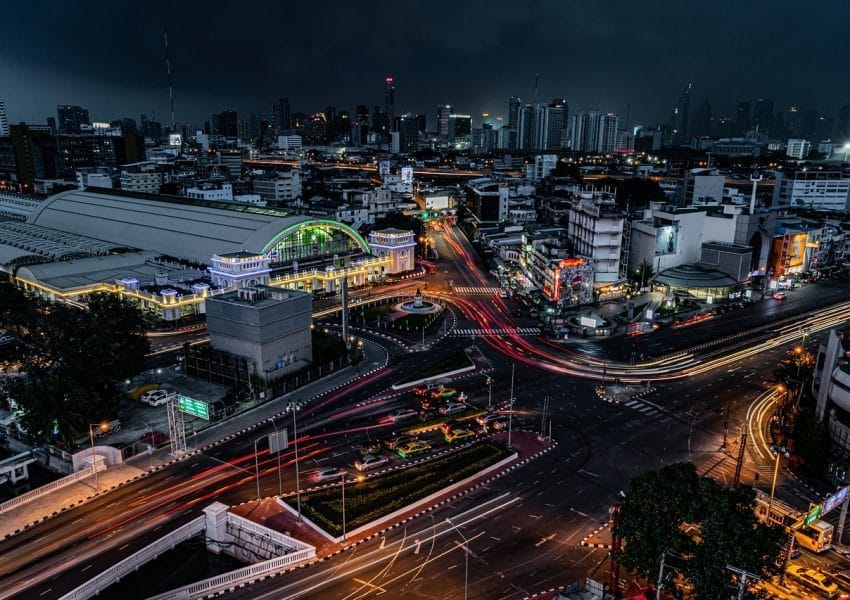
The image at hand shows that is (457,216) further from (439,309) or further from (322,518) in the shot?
(322,518)

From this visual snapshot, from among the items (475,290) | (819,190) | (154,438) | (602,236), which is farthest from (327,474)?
(819,190)

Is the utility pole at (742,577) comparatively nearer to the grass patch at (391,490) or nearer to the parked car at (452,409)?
the grass patch at (391,490)

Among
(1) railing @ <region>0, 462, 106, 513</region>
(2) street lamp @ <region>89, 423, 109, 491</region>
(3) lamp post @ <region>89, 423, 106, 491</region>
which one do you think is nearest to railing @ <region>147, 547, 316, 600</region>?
(3) lamp post @ <region>89, 423, 106, 491</region>

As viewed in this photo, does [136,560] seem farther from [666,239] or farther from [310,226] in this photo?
[666,239]

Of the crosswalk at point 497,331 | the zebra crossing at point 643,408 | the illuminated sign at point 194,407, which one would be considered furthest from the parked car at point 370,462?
the crosswalk at point 497,331

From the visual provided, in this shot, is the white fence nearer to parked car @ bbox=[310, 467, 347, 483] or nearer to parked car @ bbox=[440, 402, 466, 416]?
parked car @ bbox=[310, 467, 347, 483]

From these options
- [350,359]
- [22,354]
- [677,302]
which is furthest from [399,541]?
[677,302]
